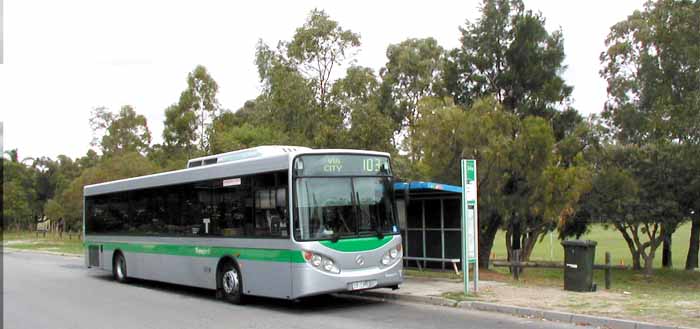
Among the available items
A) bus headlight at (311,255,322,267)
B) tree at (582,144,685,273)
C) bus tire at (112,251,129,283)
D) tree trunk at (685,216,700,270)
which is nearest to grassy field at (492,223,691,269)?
tree trunk at (685,216,700,270)

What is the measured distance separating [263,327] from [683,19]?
18449mm

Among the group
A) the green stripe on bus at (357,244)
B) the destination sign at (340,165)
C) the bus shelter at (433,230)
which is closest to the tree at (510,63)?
the bus shelter at (433,230)

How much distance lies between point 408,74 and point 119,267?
24.6 meters

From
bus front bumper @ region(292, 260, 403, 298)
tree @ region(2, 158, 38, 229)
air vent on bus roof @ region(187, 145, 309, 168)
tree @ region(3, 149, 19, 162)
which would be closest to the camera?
bus front bumper @ region(292, 260, 403, 298)

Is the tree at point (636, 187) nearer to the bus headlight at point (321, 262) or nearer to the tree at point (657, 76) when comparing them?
the tree at point (657, 76)

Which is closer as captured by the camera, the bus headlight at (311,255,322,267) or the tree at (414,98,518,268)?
the bus headlight at (311,255,322,267)

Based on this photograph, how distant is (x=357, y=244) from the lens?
12.1 m

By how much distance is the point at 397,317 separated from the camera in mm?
11164

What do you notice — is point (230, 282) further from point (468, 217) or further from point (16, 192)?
point (16, 192)

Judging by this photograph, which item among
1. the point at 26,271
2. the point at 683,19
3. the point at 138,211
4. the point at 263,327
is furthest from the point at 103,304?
the point at 683,19

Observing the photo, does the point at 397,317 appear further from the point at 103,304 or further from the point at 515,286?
the point at 103,304

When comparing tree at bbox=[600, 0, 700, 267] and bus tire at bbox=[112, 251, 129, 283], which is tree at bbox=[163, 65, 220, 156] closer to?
bus tire at bbox=[112, 251, 129, 283]

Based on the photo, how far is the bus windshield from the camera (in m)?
11.7

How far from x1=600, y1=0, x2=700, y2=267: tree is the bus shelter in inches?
398
